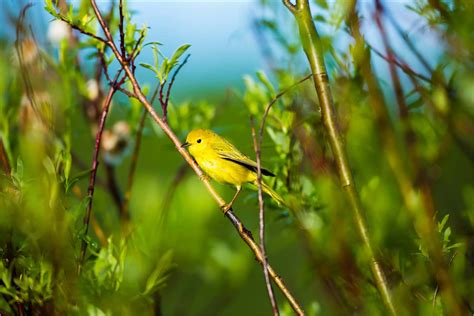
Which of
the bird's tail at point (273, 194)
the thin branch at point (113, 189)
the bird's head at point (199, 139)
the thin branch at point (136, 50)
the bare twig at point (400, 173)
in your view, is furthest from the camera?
the thin branch at point (113, 189)

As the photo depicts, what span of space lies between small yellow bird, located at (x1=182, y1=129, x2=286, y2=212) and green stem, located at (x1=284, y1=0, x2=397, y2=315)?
0.48 metres

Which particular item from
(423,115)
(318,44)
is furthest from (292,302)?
(423,115)

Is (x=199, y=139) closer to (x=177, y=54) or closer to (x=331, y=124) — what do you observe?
(x=177, y=54)

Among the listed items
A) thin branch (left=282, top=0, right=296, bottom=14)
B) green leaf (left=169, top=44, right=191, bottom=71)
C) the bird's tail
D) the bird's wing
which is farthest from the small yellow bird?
thin branch (left=282, top=0, right=296, bottom=14)

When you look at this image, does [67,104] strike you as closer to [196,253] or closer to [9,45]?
[9,45]

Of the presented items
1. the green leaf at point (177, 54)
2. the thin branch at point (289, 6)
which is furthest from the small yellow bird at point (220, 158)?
the thin branch at point (289, 6)

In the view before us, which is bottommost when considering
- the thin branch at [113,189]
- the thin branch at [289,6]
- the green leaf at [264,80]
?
the thin branch at [113,189]

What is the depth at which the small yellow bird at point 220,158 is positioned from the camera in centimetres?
155

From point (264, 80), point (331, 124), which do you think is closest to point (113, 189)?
point (264, 80)

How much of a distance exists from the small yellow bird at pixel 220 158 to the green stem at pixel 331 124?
0.48 metres

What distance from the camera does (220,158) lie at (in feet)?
5.44

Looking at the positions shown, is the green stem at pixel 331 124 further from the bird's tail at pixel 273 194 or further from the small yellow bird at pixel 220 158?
the small yellow bird at pixel 220 158

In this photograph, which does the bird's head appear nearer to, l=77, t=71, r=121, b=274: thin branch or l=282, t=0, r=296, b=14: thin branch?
l=77, t=71, r=121, b=274: thin branch

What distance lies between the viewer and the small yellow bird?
1550 mm
